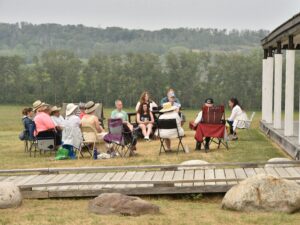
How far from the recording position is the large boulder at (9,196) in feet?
26.6

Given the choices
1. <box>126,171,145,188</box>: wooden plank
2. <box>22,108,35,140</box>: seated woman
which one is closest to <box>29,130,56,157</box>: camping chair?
<box>22,108,35,140</box>: seated woman

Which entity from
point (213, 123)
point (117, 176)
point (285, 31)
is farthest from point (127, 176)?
point (285, 31)

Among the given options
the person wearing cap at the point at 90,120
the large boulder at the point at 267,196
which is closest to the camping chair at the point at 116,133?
the person wearing cap at the point at 90,120

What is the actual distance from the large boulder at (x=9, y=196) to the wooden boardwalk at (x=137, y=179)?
0.63m

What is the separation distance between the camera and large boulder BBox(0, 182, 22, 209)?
26.6ft

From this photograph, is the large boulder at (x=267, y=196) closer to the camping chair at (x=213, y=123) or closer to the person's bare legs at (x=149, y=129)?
the camping chair at (x=213, y=123)

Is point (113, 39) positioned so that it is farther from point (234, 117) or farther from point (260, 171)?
point (260, 171)

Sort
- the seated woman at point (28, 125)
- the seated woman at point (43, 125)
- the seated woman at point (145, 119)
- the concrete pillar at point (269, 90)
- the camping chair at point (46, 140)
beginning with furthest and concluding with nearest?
the concrete pillar at point (269, 90), the seated woman at point (145, 119), the seated woman at point (28, 125), the camping chair at point (46, 140), the seated woman at point (43, 125)

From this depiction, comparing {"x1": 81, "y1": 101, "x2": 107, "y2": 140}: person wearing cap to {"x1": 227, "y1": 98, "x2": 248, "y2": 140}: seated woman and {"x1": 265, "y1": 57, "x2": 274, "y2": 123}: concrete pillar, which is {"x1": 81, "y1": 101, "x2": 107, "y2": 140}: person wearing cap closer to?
{"x1": 227, "y1": 98, "x2": 248, "y2": 140}: seated woman

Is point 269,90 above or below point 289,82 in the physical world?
below

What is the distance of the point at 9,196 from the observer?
321 inches

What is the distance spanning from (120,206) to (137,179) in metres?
1.77

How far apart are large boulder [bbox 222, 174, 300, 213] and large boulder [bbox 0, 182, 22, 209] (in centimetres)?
249

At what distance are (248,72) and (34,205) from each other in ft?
164
